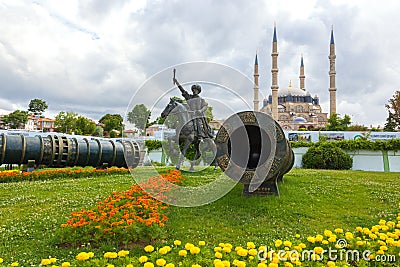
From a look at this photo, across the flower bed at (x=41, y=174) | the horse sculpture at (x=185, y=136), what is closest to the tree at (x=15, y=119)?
the flower bed at (x=41, y=174)

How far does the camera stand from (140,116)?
558cm

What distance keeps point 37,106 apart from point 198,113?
56.5 m

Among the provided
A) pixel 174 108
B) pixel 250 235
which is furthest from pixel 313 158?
pixel 250 235

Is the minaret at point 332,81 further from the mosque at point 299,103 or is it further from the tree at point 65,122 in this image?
the tree at point 65,122

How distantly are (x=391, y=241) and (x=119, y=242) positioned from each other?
3.18 metres

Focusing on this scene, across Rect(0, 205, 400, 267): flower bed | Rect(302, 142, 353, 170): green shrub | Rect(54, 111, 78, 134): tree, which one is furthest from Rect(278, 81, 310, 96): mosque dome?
Rect(0, 205, 400, 267): flower bed

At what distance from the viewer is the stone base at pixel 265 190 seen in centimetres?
674

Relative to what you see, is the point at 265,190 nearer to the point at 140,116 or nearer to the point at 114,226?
the point at 140,116

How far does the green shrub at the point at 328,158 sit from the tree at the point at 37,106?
53.6 meters

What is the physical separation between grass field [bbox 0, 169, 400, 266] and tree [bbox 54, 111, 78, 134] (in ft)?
132

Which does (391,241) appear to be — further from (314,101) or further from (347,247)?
(314,101)

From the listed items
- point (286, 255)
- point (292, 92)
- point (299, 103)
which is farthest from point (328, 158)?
point (292, 92)

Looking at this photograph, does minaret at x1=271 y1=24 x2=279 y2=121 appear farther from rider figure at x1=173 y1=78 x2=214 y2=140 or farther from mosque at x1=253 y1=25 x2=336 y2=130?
rider figure at x1=173 y1=78 x2=214 y2=140

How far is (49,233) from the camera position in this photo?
16.1 feet
